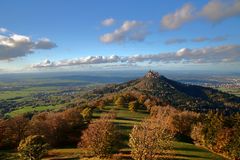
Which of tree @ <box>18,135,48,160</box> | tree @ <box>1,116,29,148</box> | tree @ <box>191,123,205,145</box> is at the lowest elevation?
tree @ <box>191,123,205,145</box>

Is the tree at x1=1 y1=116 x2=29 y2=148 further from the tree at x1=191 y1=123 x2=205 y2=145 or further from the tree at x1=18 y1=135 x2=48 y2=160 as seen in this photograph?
the tree at x1=191 y1=123 x2=205 y2=145

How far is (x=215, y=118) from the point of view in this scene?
88.6 meters

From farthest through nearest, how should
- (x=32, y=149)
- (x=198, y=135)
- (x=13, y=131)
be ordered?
(x=198, y=135) → (x=13, y=131) → (x=32, y=149)

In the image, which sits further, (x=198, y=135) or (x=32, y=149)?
(x=198, y=135)

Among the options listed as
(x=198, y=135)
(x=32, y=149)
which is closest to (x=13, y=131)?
(x=32, y=149)

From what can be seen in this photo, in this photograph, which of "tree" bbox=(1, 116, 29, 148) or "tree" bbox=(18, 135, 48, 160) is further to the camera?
"tree" bbox=(1, 116, 29, 148)

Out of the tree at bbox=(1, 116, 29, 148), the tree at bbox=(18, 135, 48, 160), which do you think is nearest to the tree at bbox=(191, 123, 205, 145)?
the tree at bbox=(18, 135, 48, 160)

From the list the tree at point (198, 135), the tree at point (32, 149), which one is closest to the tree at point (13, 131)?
the tree at point (32, 149)

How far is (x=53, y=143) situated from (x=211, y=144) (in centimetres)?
4607

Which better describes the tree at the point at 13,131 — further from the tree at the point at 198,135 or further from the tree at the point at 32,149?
→ the tree at the point at 198,135

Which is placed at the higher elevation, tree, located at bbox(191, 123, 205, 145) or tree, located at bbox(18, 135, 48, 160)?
tree, located at bbox(18, 135, 48, 160)

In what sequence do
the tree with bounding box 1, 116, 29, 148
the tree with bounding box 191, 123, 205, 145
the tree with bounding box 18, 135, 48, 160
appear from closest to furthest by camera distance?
the tree with bounding box 18, 135, 48, 160, the tree with bounding box 1, 116, 29, 148, the tree with bounding box 191, 123, 205, 145

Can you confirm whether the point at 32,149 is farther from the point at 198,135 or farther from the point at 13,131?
the point at 198,135

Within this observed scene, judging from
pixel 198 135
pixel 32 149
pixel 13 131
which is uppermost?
pixel 32 149
